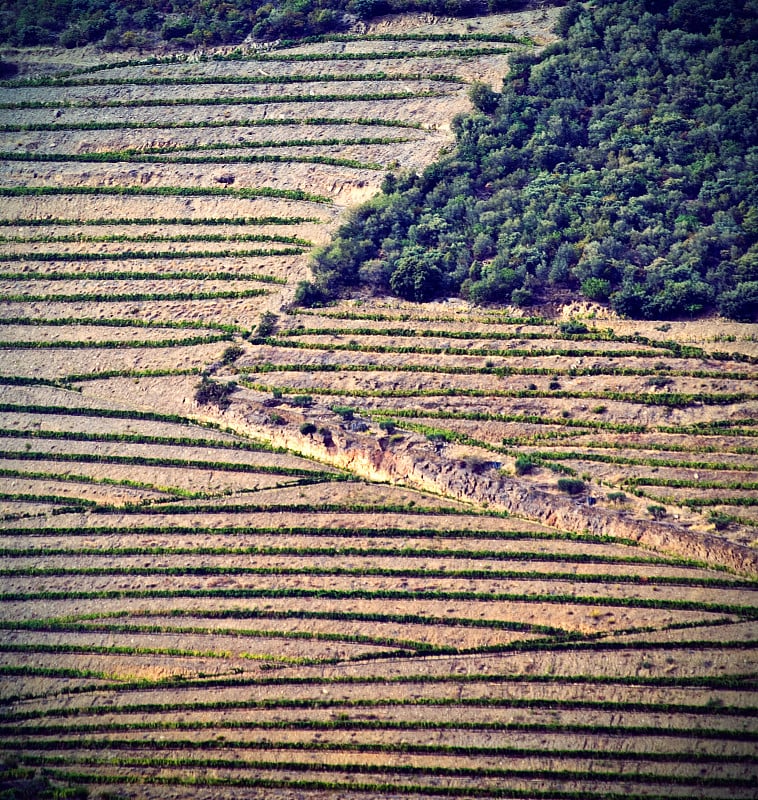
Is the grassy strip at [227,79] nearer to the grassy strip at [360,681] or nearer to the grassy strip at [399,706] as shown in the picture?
the grassy strip at [360,681]

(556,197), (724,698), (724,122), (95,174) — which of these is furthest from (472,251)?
(724,698)

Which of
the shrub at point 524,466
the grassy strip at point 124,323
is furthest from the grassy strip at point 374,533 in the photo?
the grassy strip at point 124,323

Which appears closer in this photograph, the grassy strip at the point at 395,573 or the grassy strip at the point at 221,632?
the grassy strip at the point at 221,632

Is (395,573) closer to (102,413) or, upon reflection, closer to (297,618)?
(297,618)

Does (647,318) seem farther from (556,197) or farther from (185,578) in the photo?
(185,578)

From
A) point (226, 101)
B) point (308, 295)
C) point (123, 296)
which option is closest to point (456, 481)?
point (308, 295)

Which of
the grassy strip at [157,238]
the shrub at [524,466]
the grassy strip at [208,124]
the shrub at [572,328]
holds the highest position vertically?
the grassy strip at [208,124]

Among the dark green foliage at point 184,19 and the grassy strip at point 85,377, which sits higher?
the dark green foliage at point 184,19
